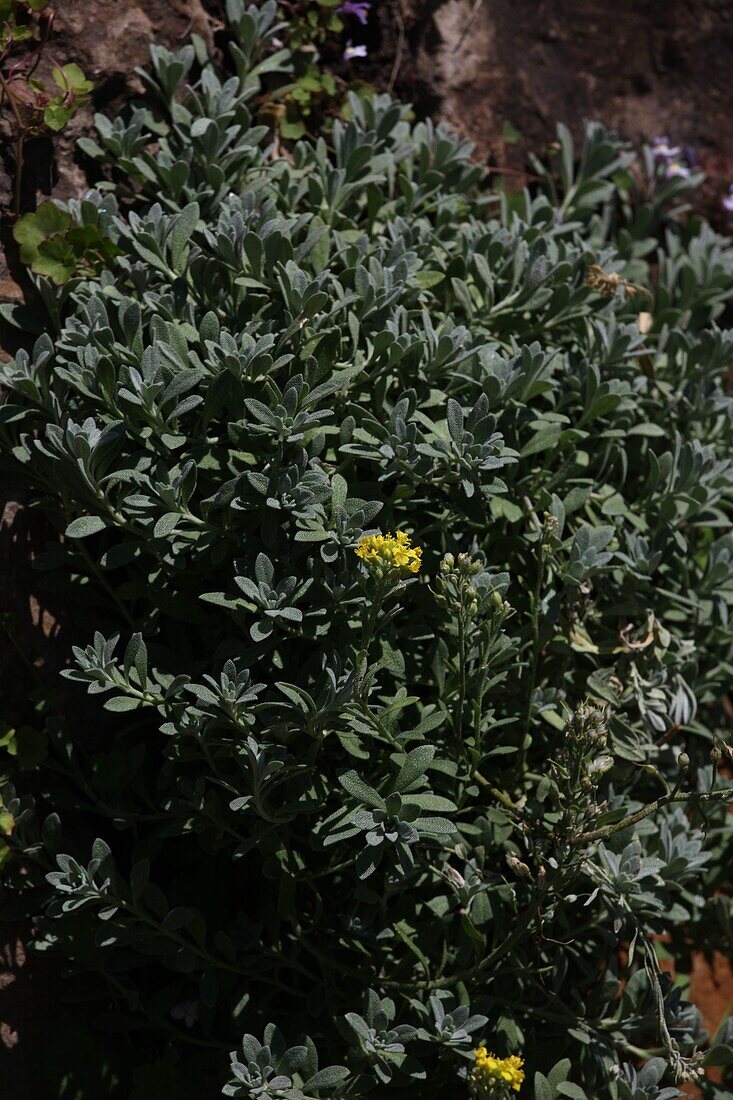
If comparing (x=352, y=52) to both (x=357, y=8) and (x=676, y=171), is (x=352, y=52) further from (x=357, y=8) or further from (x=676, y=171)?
(x=676, y=171)

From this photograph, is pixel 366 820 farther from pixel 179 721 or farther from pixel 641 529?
pixel 641 529

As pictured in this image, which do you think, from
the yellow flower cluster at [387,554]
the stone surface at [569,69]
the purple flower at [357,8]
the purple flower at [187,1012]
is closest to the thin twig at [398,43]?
the stone surface at [569,69]

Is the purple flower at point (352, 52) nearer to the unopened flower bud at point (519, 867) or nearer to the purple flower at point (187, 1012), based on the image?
the unopened flower bud at point (519, 867)

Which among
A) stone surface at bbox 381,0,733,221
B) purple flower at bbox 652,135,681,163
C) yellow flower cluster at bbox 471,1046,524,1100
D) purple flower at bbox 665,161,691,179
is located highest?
stone surface at bbox 381,0,733,221

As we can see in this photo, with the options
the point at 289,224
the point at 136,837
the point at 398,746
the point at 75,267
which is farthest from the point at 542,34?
the point at 136,837

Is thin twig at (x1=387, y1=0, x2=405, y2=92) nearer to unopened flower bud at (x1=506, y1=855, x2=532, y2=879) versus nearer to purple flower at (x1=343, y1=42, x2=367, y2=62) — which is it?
purple flower at (x1=343, y1=42, x2=367, y2=62)

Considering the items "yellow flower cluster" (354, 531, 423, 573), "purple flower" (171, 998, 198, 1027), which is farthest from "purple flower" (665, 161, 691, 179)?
"purple flower" (171, 998, 198, 1027)
